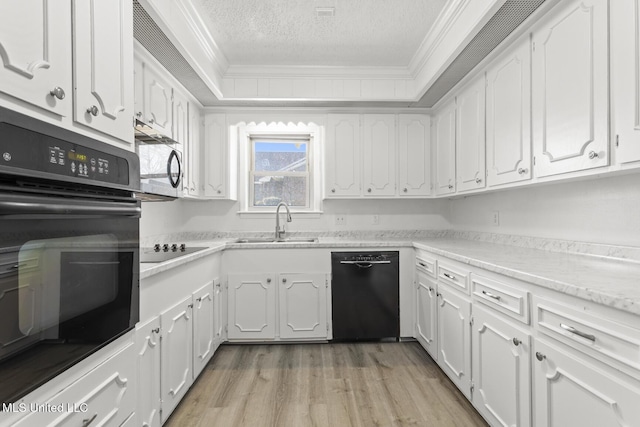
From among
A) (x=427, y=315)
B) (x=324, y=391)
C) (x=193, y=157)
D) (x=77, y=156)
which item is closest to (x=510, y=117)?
(x=427, y=315)

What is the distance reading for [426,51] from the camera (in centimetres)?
270

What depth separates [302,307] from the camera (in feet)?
9.54

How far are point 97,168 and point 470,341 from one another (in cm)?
198

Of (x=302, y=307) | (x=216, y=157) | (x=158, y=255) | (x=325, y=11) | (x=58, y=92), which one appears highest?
(x=325, y=11)

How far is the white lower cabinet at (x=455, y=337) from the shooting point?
76.6 inches

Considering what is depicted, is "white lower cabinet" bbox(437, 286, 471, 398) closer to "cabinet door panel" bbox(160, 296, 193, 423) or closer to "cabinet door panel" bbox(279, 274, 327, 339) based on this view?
"cabinet door panel" bbox(279, 274, 327, 339)

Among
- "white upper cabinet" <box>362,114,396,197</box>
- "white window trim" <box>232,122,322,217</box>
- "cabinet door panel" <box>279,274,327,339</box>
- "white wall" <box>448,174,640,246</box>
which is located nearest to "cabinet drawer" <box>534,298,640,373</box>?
"white wall" <box>448,174,640,246</box>

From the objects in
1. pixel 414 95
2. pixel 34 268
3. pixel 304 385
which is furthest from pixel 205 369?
pixel 414 95

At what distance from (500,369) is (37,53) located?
6.69 ft

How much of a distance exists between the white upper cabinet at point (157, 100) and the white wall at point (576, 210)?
8.52ft

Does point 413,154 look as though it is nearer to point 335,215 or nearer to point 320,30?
point 335,215

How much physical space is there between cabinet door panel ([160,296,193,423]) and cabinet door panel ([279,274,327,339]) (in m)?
0.95

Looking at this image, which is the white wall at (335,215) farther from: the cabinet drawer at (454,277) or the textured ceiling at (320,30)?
the textured ceiling at (320,30)

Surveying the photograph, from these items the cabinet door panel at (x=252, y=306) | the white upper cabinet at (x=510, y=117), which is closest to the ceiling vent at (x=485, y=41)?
the white upper cabinet at (x=510, y=117)
